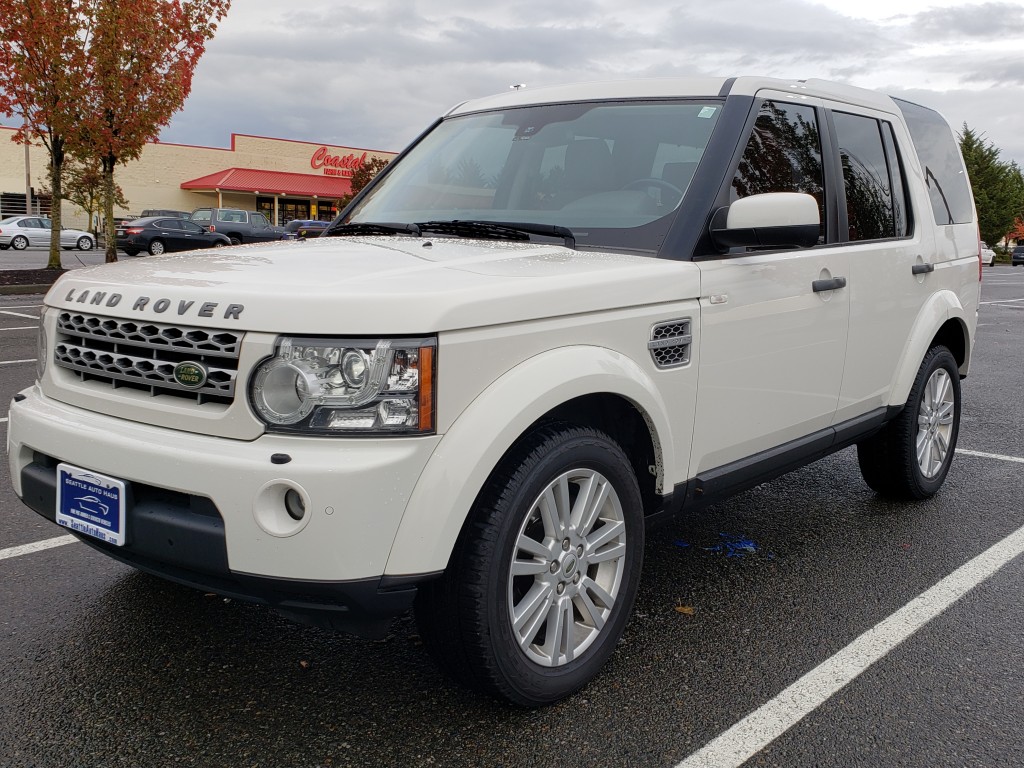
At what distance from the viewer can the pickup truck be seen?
31.2 m

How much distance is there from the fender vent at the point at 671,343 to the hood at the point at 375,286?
0.09 metres

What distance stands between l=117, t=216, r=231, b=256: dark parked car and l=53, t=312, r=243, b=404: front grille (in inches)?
1105

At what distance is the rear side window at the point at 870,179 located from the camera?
409 cm

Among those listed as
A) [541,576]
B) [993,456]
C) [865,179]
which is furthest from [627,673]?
[993,456]

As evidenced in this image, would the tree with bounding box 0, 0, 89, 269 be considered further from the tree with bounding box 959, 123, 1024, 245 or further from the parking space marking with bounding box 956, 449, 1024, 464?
the tree with bounding box 959, 123, 1024, 245

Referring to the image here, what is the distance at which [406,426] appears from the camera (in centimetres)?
227

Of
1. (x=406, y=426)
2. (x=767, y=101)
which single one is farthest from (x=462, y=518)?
(x=767, y=101)

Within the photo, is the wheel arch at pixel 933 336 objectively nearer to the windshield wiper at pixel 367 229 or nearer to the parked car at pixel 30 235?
the windshield wiper at pixel 367 229

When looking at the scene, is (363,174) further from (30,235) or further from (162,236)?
(162,236)

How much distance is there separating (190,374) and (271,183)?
177 ft

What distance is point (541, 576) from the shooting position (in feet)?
8.81

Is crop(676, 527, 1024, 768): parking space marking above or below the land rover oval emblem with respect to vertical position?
below

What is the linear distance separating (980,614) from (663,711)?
1511mm

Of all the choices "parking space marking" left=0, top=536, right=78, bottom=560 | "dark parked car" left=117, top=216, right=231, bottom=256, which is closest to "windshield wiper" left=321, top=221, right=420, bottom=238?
"parking space marking" left=0, top=536, right=78, bottom=560
